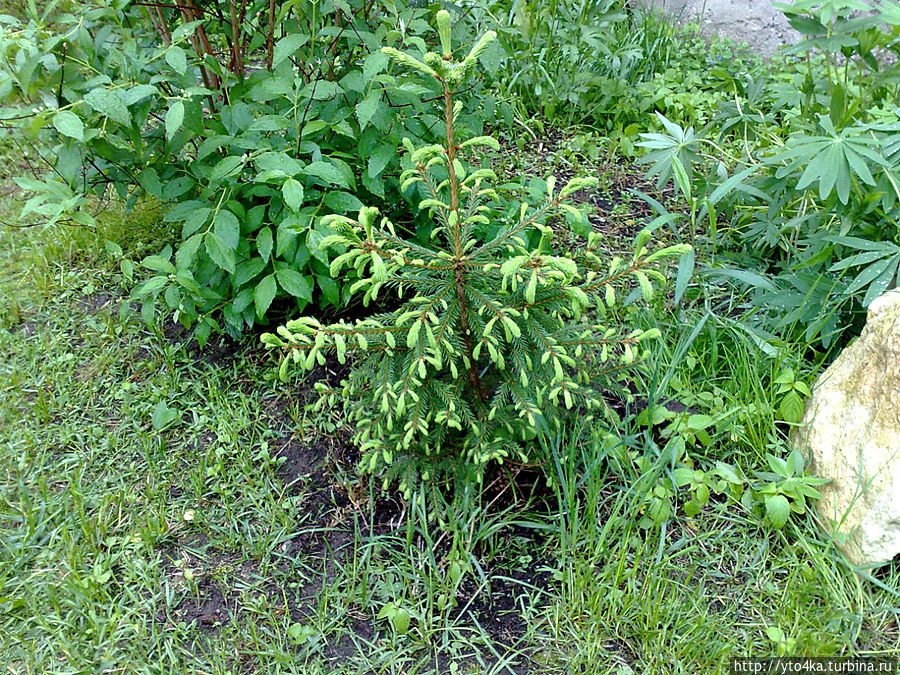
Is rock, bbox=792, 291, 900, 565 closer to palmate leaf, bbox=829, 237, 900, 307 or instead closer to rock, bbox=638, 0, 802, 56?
palmate leaf, bbox=829, 237, 900, 307

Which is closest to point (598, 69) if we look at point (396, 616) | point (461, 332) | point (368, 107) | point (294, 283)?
point (368, 107)

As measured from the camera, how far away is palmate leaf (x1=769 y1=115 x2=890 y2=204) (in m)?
2.19

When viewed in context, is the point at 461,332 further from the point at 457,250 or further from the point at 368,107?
the point at 368,107

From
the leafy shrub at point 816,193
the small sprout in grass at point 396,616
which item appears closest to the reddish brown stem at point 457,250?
the small sprout in grass at point 396,616

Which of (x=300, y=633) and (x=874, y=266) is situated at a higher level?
(x=874, y=266)

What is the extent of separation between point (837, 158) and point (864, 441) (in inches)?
34.5

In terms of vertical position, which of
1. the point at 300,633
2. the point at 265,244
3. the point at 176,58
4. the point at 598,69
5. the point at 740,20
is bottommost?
the point at 300,633

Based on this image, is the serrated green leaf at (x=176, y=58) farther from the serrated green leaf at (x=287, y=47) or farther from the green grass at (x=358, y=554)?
the green grass at (x=358, y=554)

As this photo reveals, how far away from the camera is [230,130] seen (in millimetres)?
2371

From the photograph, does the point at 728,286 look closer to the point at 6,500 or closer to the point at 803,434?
the point at 803,434

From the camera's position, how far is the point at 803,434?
7.24ft

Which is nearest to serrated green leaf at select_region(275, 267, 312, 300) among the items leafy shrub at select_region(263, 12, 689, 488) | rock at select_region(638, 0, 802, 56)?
leafy shrub at select_region(263, 12, 689, 488)

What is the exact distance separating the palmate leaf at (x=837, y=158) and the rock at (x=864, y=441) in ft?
1.22

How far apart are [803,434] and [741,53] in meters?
2.85
